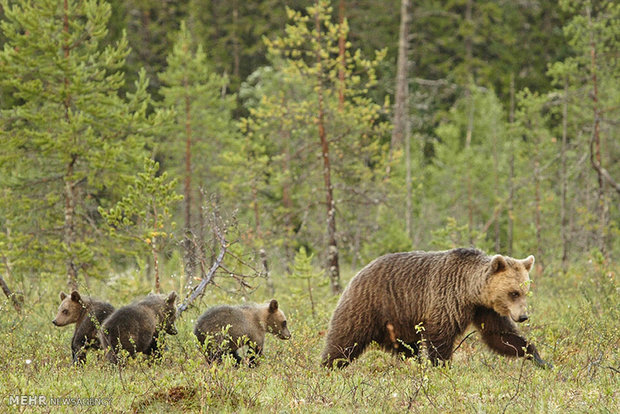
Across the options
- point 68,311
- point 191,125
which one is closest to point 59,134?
point 68,311

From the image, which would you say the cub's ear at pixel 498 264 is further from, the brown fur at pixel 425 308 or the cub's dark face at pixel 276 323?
the cub's dark face at pixel 276 323

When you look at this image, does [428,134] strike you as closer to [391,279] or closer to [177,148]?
[177,148]

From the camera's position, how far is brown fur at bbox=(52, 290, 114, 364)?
8.76 m

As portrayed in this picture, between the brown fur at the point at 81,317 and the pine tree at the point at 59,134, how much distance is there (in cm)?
590

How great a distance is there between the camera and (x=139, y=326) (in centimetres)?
859

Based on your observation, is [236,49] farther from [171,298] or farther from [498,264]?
[498,264]

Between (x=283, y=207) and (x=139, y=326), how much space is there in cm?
1286

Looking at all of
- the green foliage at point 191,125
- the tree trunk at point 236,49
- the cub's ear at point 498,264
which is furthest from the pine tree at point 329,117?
the tree trunk at point 236,49

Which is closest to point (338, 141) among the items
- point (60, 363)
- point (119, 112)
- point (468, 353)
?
point (119, 112)

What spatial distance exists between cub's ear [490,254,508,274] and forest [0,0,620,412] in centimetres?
119

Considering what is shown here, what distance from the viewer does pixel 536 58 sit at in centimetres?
4072

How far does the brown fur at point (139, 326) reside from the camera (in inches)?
327

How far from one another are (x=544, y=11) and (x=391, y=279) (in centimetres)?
3869

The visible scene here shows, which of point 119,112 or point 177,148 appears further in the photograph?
point 177,148
